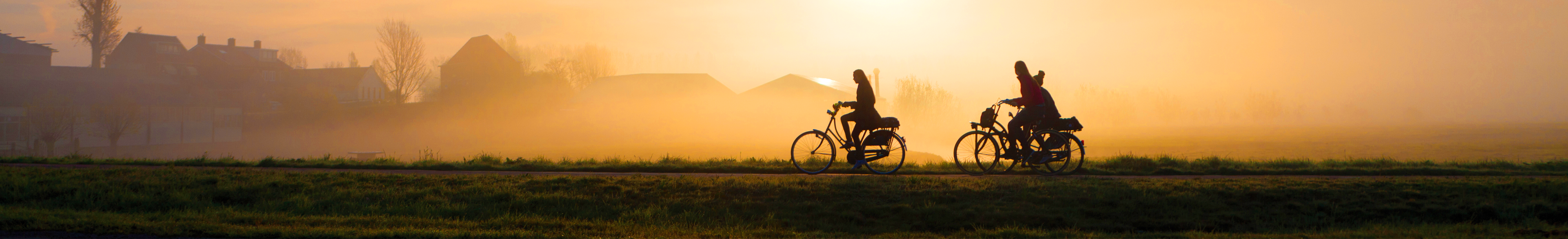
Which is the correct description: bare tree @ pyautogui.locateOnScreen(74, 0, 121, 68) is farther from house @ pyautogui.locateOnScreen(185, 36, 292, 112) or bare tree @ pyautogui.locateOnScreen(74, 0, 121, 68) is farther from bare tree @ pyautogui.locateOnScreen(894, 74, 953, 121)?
bare tree @ pyautogui.locateOnScreen(894, 74, 953, 121)

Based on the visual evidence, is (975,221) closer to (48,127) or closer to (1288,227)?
(1288,227)

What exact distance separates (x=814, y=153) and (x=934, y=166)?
1.90m

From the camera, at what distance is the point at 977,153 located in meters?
9.77

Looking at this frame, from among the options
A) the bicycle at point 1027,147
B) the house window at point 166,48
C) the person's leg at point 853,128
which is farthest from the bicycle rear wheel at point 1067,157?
the house window at point 166,48

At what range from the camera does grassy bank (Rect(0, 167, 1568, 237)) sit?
6133 millimetres

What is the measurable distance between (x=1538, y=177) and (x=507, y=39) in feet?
318

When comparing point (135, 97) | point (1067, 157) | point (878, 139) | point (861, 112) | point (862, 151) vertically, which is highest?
point (135, 97)

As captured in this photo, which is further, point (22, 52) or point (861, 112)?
point (22, 52)

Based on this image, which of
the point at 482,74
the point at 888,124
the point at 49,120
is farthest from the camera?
the point at 482,74

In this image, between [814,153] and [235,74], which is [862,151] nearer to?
[814,153]

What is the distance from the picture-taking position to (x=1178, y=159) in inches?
449

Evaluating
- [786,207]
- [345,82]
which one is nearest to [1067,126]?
[786,207]

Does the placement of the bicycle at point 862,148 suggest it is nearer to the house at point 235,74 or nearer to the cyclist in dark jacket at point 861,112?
the cyclist in dark jacket at point 861,112

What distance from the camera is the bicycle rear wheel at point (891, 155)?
383 inches
